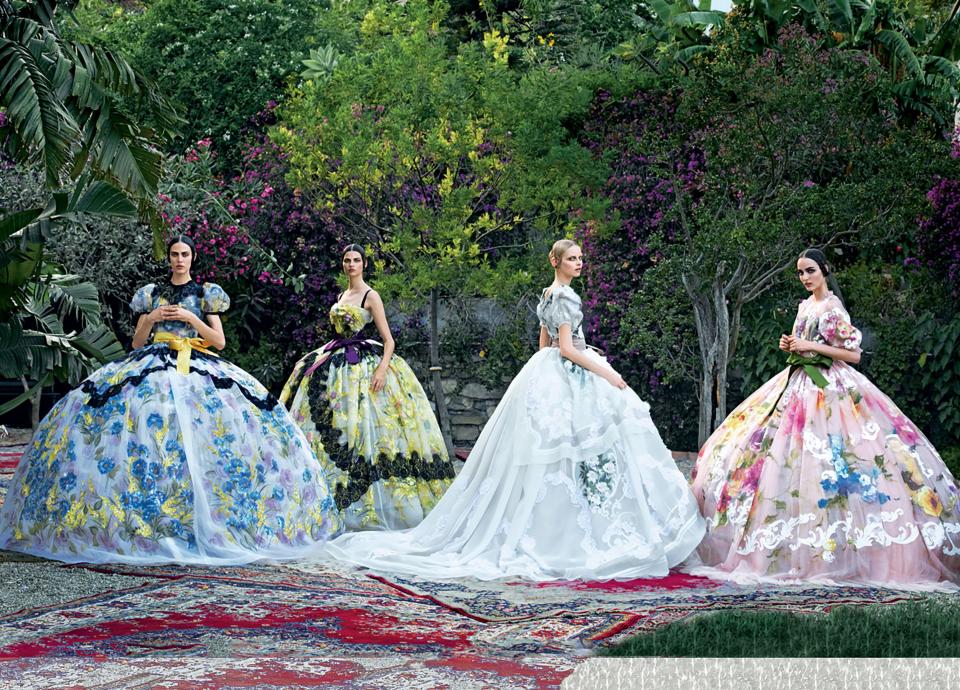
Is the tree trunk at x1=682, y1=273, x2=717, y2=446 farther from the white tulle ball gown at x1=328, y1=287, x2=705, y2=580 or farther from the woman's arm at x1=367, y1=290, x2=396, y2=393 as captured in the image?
the white tulle ball gown at x1=328, y1=287, x2=705, y2=580

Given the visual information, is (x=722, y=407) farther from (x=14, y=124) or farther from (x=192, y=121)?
(x=192, y=121)

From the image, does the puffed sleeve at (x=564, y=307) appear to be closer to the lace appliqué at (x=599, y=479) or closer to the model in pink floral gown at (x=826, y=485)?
the lace appliqué at (x=599, y=479)

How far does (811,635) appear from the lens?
19.3ft

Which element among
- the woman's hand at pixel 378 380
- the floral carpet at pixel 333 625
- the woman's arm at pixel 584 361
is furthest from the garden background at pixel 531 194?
the woman's arm at pixel 584 361

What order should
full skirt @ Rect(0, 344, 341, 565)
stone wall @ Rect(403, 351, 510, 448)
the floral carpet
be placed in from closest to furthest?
1. the floral carpet
2. full skirt @ Rect(0, 344, 341, 565)
3. stone wall @ Rect(403, 351, 510, 448)

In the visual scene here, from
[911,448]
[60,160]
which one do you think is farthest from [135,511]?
[911,448]

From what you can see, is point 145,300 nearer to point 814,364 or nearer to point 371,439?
point 371,439

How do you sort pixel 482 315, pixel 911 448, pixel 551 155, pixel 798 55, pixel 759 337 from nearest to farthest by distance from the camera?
pixel 911 448
pixel 798 55
pixel 551 155
pixel 759 337
pixel 482 315

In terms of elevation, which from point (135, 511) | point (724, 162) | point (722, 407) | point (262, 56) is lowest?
point (135, 511)

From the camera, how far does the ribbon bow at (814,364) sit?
825 cm

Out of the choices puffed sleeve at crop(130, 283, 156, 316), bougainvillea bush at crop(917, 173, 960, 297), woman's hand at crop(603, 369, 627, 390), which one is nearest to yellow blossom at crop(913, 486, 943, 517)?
woman's hand at crop(603, 369, 627, 390)

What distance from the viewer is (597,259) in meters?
15.6

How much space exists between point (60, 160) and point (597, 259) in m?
8.36
